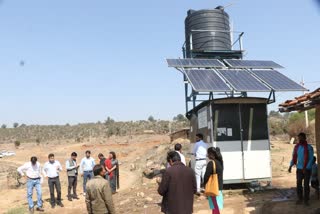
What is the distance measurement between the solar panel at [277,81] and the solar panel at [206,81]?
1.53 metres

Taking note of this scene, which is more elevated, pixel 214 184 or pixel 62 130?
pixel 62 130

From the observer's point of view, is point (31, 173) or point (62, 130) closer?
point (31, 173)

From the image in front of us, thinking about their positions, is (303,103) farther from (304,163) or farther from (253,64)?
(253,64)

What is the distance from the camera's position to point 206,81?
11.6 m

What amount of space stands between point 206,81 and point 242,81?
4.04 ft

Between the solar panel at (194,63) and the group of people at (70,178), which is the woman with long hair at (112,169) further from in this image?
the solar panel at (194,63)

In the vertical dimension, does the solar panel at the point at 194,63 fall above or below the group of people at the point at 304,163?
above

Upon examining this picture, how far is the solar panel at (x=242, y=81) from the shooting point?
11.2 metres

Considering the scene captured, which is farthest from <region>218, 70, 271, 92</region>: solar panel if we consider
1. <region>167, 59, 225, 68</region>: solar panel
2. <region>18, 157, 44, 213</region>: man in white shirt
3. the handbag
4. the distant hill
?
the distant hill

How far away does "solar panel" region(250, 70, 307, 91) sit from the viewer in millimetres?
11247

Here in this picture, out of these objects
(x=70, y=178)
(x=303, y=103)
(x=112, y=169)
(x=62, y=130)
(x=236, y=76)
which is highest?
(x=62, y=130)

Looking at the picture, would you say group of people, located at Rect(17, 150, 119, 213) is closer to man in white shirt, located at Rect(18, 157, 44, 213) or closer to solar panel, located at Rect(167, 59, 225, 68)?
man in white shirt, located at Rect(18, 157, 44, 213)

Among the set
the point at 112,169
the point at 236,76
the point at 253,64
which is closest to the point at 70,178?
the point at 112,169

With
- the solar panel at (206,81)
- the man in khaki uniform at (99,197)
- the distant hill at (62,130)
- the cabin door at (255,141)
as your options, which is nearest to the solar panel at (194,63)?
the solar panel at (206,81)
